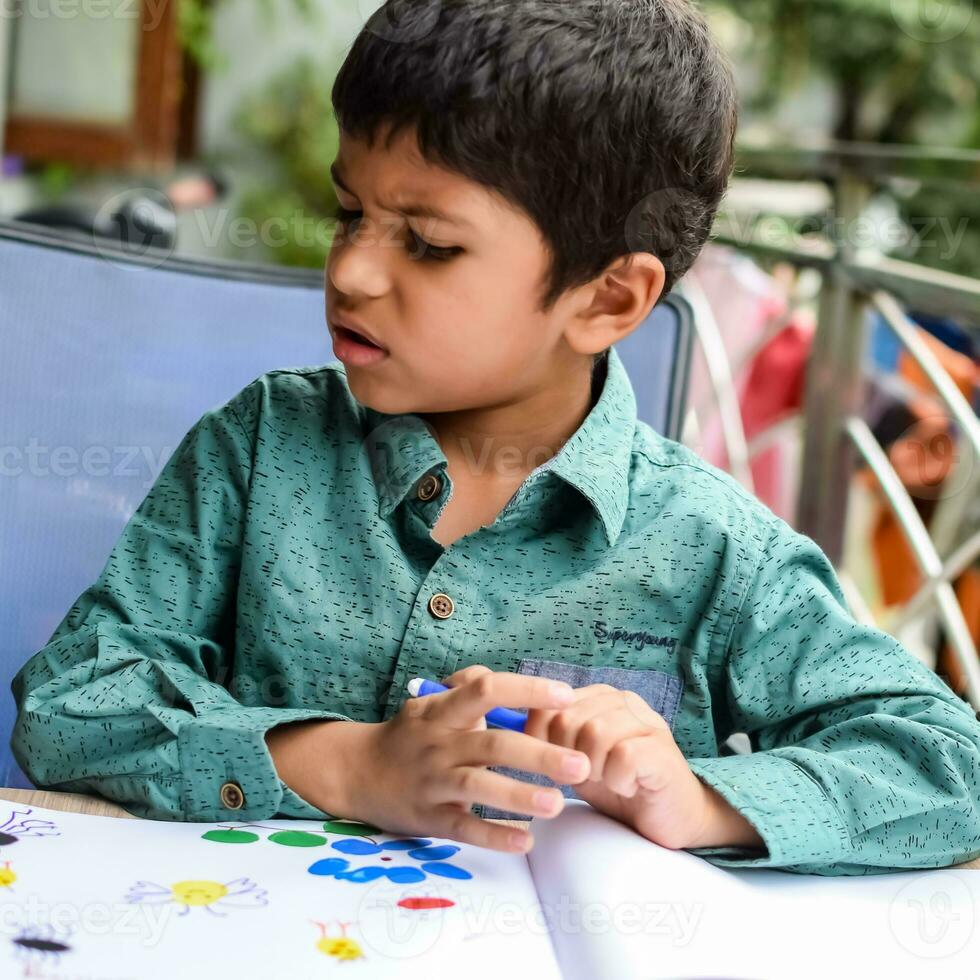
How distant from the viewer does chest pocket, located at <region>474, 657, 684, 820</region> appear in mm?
838

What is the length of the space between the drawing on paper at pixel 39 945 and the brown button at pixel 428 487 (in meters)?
0.38

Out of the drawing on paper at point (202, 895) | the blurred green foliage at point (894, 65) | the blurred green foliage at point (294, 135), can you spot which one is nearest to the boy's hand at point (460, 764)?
the drawing on paper at point (202, 895)

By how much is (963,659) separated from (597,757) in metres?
1.06

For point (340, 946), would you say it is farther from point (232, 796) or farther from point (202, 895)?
point (232, 796)

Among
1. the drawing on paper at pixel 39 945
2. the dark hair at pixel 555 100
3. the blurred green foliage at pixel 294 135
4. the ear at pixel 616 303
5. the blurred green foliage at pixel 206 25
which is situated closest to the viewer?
the drawing on paper at pixel 39 945

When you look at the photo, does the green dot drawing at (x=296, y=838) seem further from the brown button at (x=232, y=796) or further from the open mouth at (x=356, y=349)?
the open mouth at (x=356, y=349)

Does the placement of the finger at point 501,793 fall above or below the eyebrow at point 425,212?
below

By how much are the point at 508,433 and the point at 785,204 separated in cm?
510

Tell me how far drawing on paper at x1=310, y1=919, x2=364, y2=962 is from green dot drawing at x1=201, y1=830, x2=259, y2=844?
0.11m

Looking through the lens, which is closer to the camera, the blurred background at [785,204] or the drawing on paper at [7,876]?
the drawing on paper at [7,876]

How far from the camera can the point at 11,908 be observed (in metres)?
0.57

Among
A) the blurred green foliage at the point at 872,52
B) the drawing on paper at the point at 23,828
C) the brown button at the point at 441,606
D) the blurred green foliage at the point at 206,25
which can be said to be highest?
the blurred green foliage at the point at 872,52

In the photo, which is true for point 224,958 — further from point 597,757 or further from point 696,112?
point 696,112

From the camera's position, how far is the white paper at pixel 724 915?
56cm
